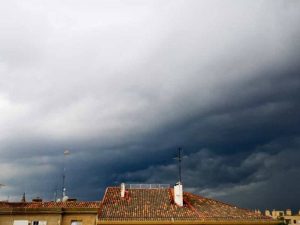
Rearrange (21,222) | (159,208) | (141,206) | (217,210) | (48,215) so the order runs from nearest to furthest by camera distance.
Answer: (21,222) → (48,215) → (159,208) → (141,206) → (217,210)

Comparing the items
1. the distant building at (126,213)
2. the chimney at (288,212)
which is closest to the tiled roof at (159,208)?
the distant building at (126,213)

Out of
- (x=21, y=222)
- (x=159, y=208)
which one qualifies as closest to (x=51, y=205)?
(x=21, y=222)

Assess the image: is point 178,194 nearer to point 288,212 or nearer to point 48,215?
point 48,215

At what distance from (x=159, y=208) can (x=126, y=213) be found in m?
4.00

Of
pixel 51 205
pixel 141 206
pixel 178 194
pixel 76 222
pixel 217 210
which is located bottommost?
pixel 76 222

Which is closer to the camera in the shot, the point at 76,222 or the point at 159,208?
the point at 76,222

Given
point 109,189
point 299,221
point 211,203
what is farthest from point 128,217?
point 299,221

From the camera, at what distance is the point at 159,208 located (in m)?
43.3

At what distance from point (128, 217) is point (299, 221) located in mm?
89348

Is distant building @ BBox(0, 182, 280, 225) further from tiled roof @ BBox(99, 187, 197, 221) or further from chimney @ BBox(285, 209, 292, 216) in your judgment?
chimney @ BBox(285, 209, 292, 216)

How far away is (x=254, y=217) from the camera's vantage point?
4288 cm

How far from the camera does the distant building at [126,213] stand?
4094cm

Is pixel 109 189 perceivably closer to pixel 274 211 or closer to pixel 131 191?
pixel 131 191

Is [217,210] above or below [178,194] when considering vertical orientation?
below
